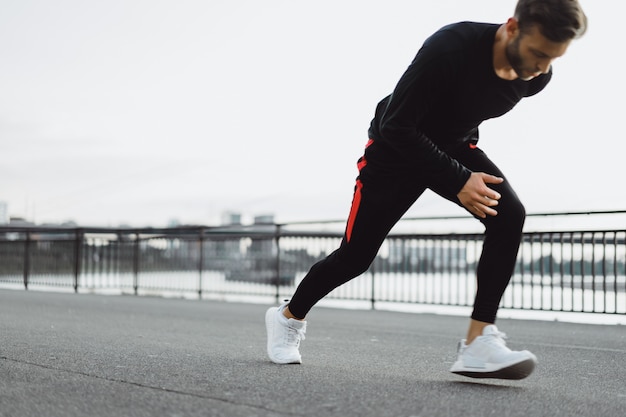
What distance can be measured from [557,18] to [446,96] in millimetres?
524

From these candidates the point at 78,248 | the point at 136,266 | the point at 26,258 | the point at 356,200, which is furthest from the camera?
the point at 26,258

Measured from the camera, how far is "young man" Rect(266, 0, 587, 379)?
2859 mm

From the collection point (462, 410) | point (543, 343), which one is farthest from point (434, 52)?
point (543, 343)

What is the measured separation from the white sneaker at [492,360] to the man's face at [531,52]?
101cm

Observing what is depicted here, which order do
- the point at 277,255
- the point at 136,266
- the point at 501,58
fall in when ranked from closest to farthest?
the point at 501,58 < the point at 277,255 < the point at 136,266

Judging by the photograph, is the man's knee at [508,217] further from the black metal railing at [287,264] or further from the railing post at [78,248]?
the railing post at [78,248]

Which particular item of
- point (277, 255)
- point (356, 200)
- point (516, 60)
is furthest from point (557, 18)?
point (277, 255)

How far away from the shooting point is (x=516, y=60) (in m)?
2.89

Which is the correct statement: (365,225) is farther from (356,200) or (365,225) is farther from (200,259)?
(200,259)

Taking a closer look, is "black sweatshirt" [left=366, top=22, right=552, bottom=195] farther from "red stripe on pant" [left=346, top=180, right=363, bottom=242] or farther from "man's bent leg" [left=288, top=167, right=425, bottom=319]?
"red stripe on pant" [left=346, top=180, right=363, bottom=242]

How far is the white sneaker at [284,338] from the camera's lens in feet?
12.4

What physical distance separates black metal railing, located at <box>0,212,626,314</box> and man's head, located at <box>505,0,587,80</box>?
6.17m

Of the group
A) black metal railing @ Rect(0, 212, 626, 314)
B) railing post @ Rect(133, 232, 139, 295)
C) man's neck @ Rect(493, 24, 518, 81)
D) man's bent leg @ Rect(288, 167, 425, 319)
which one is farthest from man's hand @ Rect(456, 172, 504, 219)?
railing post @ Rect(133, 232, 139, 295)

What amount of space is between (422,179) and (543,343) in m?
3.15
